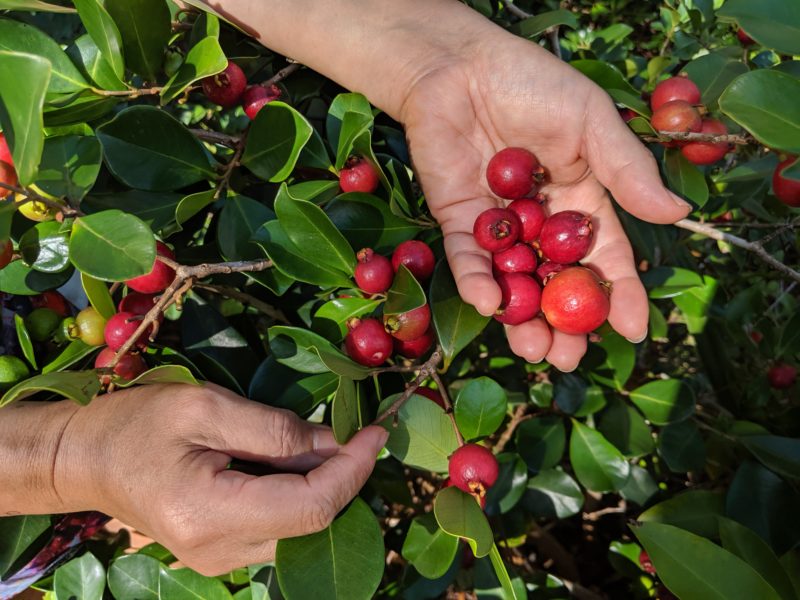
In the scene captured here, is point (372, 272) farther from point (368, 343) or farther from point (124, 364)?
point (124, 364)

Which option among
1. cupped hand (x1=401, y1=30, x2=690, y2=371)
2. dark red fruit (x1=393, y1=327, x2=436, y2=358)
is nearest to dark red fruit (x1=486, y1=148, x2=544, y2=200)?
cupped hand (x1=401, y1=30, x2=690, y2=371)

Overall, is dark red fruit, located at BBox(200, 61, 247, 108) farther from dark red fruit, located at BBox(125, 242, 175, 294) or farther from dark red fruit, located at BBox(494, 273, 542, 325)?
dark red fruit, located at BBox(494, 273, 542, 325)

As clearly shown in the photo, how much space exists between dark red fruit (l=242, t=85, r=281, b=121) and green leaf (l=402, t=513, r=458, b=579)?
4.30 ft

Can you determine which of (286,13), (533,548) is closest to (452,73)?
(286,13)

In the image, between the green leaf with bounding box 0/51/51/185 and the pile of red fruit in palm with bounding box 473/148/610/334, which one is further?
the pile of red fruit in palm with bounding box 473/148/610/334

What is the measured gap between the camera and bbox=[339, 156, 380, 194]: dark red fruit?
1581 mm

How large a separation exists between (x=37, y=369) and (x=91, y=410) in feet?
0.89

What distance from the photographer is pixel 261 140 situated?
156cm

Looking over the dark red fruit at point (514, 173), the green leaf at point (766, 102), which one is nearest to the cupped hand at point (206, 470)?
the dark red fruit at point (514, 173)

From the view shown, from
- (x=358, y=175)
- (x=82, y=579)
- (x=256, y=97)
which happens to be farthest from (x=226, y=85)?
(x=82, y=579)

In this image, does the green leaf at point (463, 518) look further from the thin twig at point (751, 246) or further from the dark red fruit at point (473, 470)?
the thin twig at point (751, 246)

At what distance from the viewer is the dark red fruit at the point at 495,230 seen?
5.15 ft

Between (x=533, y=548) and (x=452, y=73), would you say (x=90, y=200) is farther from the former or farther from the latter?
(x=533, y=548)

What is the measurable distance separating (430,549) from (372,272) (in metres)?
0.80
